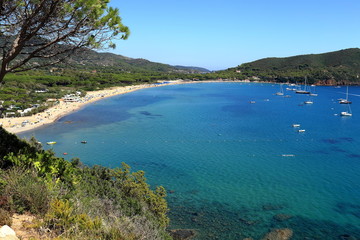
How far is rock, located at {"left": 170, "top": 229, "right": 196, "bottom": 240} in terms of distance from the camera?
1787cm

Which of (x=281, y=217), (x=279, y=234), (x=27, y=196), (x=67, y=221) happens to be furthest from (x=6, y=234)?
(x=281, y=217)

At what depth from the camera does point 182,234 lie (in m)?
18.2

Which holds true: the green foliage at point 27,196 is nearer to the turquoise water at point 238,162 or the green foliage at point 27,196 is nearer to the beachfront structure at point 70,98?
the turquoise water at point 238,162

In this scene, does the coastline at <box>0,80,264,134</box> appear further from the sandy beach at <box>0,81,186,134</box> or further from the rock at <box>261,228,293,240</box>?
the rock at <box>261,228,293,240</box>

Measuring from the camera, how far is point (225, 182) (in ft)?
92.4

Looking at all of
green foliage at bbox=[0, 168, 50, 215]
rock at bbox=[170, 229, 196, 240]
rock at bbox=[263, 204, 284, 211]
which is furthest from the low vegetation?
rock at bbox=[263, 204, 284, 211]

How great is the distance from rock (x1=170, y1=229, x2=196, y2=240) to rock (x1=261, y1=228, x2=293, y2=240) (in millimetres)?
4575

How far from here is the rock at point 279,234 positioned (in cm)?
1823

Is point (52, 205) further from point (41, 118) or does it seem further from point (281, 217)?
point (41, 118)

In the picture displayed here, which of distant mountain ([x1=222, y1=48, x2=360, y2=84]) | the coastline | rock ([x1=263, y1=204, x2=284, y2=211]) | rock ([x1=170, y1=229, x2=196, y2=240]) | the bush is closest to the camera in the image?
the bush

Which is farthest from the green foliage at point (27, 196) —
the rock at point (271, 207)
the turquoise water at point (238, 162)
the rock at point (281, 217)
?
Result: the rock at point (271, 207)

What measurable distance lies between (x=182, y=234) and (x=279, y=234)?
20.9 ft

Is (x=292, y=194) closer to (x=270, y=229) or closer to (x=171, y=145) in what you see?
(x=270, y=229)

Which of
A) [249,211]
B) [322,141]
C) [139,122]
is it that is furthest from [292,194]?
[139,122]
